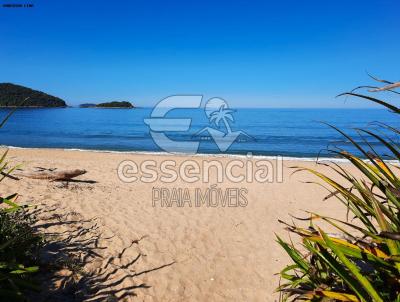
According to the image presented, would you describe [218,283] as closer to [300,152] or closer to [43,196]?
[43,196]

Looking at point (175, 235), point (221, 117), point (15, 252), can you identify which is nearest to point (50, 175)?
point (175, 235)

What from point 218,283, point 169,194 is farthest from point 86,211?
point 218,283

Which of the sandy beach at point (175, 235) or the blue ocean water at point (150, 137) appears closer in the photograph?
the sandy beach at point (175, 235)

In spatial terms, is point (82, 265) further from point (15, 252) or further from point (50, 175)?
point (50, 175)

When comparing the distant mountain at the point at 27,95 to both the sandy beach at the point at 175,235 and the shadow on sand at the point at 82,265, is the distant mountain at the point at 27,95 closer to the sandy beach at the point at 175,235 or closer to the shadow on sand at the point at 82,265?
the sandy beach at the point at 175,235

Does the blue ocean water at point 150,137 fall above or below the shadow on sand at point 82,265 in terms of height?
above

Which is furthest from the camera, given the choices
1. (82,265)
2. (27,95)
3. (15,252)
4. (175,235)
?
(27,95)

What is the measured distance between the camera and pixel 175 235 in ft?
19.0

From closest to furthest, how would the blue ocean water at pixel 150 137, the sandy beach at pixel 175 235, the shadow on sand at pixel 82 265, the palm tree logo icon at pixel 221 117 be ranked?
the shadow on sand at pixel 82 265
the sandy beach at pixel 175 235
the palm tree logo icon at pixel 221 117
the blue ocean water at pixel 150 137

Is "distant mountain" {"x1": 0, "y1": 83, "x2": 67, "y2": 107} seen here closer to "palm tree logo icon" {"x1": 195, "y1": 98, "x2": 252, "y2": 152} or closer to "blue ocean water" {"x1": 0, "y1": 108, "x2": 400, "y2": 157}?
"blue ocean water" {"x1": 0, "y1": 108, "x2": 400, "y2": 157}

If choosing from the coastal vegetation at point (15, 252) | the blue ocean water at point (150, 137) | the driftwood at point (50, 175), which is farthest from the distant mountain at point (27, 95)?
the coastal vegetation at point (15, 252)

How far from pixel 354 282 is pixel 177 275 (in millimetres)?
3262

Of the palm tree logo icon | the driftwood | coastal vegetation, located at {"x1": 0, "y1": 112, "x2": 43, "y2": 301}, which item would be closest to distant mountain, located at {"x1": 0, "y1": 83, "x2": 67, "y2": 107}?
the palm tree logo icon

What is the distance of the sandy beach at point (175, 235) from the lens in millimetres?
4195
